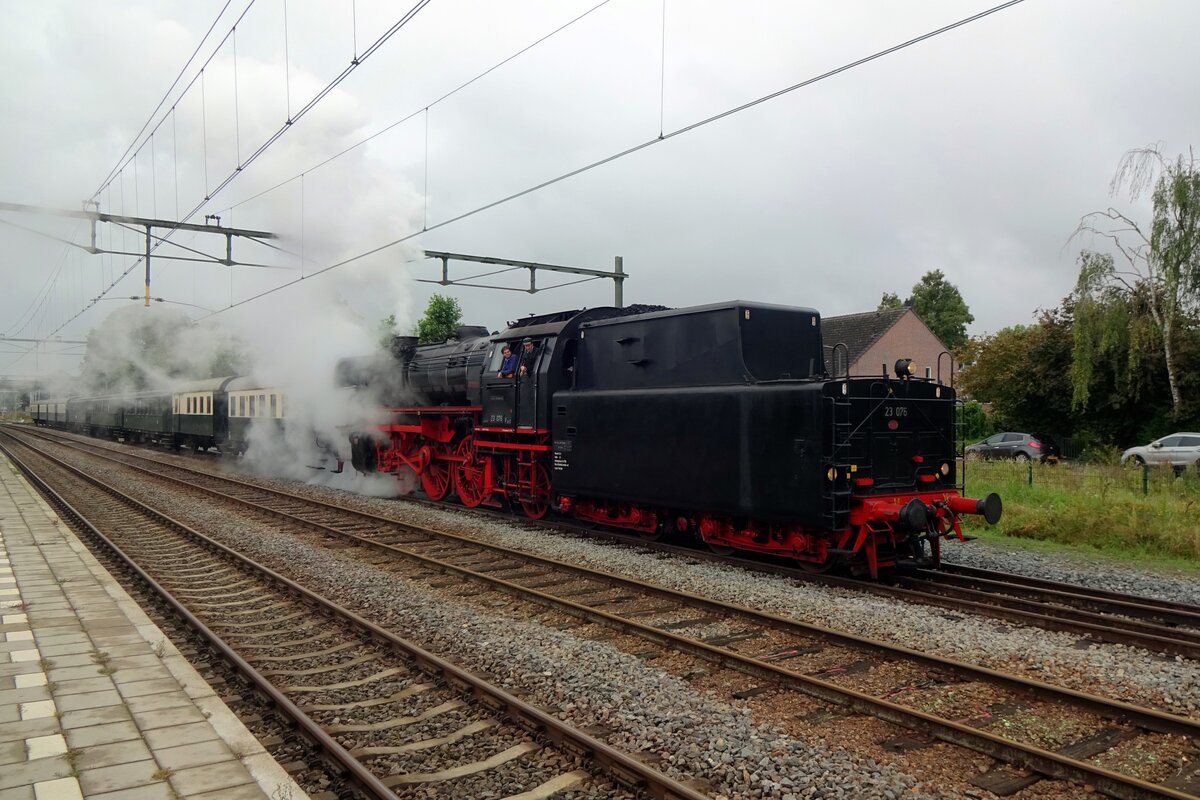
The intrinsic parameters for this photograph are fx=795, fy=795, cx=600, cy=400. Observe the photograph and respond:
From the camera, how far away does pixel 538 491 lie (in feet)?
39.7

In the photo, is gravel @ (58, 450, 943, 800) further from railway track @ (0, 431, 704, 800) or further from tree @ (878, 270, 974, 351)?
tree @ (878, 270, 974, 351)

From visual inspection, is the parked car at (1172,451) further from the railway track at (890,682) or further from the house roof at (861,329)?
the railway track at (890,682)

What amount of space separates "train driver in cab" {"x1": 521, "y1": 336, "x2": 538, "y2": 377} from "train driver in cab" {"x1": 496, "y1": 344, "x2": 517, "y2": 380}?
0.84ft

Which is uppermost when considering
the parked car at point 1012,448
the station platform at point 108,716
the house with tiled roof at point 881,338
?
the house with tiled roof at point 881,338

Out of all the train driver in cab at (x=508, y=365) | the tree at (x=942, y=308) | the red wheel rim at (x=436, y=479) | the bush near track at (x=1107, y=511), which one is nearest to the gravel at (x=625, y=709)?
the train driver in cab at (x=508, y=365)

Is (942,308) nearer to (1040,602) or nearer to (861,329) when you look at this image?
(861,329)

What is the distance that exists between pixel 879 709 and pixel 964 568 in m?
4.67

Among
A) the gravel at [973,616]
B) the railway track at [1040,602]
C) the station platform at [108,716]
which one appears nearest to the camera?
the station platform at [108,716]

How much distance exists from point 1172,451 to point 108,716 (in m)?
24.2

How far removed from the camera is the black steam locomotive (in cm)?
762

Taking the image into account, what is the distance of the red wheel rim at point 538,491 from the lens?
12.0 m

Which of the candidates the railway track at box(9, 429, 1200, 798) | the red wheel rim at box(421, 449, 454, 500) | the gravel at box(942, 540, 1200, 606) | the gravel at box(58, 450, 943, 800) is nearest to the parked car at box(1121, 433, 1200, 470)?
the gravel at box(942, 540, 1200, 606)

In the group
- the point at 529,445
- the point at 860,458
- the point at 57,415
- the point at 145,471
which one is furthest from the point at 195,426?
the point at 57,415

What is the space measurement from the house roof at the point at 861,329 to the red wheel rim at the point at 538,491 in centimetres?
2275
